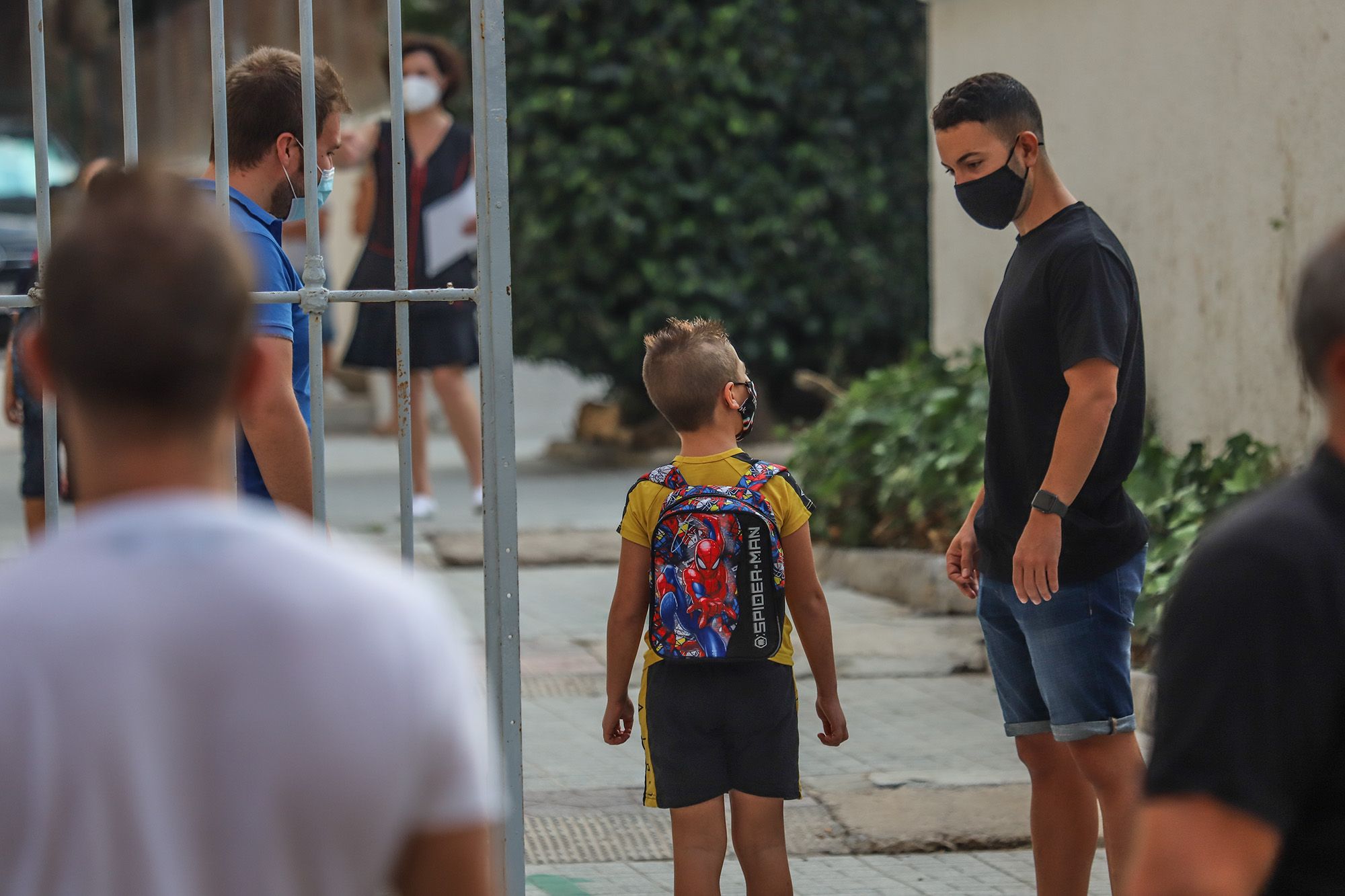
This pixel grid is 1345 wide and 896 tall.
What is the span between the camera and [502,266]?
11.1ft

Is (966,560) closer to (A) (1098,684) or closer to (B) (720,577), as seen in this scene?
(A) (1098,684)

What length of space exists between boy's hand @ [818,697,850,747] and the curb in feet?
10.8

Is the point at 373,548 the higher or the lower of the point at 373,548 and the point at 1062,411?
the lower

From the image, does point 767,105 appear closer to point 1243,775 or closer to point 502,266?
point 502,266

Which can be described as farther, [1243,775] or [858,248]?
[858,248]

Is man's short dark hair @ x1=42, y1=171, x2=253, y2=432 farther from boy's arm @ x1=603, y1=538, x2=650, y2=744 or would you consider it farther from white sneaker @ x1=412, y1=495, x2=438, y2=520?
white sneaker @ x1=412, y1=495, x2=438, y2=520

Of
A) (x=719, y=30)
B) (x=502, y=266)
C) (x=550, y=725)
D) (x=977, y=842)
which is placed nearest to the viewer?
(x=502, y=266)

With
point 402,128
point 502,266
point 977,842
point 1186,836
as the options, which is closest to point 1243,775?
point 1186,836

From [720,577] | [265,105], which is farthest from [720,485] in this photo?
[265,105]

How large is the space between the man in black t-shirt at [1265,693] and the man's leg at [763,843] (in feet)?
5.86

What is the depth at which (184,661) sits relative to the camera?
1.38m

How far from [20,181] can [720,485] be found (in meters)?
13.5

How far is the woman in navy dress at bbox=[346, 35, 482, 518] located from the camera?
8.41 metres

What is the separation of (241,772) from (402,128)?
2212 mm
